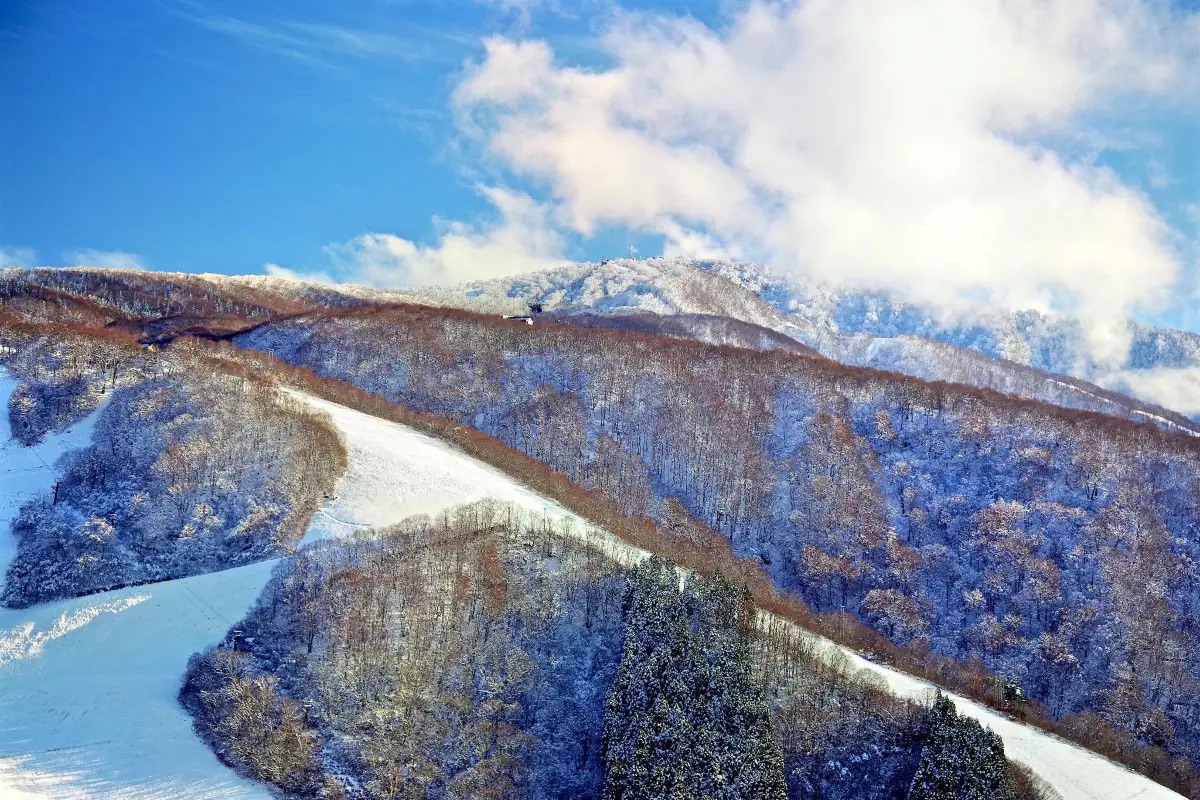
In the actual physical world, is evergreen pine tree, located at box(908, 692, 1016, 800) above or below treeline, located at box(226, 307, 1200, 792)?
below

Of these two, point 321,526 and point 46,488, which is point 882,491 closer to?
point 321,526

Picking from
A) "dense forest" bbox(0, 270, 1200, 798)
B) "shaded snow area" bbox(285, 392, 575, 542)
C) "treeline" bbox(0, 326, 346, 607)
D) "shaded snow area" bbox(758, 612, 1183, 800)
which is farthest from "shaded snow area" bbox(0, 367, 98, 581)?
"shaded snow area" bbox(758, 612, 1183, 800)

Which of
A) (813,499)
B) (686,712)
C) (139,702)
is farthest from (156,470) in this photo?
(813,499)

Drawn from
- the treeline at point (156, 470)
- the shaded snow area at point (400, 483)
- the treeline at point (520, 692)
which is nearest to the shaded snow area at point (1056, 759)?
the treeline at point (520, 692)

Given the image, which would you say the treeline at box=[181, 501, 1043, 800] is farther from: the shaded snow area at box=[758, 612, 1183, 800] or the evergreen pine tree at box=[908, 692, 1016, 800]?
the shaded snow area at box=[758, 612, 1183, 800]

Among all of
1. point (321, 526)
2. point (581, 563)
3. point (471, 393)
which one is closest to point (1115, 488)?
point (581, 563)

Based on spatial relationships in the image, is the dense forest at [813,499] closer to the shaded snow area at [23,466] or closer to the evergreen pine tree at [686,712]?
the shaded snow area at [23,466]

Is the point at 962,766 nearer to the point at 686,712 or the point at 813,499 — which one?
the point at 686,712
